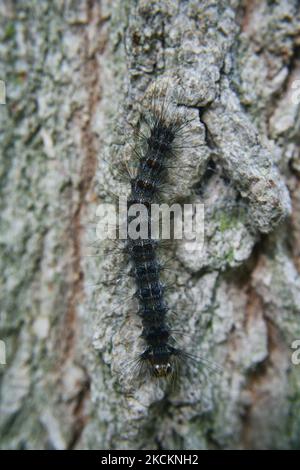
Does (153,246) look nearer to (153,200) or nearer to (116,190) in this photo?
(153,200)

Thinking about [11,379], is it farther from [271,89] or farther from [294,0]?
[294,0]

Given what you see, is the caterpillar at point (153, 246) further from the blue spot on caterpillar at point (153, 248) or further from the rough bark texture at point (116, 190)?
the rough bark texture at point (116, 190)

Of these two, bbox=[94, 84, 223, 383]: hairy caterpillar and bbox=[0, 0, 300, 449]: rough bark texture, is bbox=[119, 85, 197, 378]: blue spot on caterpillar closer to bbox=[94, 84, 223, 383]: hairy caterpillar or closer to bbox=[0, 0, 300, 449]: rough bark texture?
bbox=[94, 84, 223, 383]: hairy caterpillar

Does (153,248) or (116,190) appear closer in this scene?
(153,248)

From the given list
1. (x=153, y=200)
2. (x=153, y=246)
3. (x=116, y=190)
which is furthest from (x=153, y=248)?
(x=116, y=190)

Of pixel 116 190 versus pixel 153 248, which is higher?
pixel 116 190

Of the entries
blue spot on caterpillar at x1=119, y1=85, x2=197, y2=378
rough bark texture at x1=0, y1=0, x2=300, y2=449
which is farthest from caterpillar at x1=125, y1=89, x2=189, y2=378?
rough bark texture at x1=0, y1=0, x2=300, y2=449

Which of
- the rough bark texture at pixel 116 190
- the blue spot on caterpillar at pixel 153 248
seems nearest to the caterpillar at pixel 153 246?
the blue spot on caterpillar at pixel 153 248
